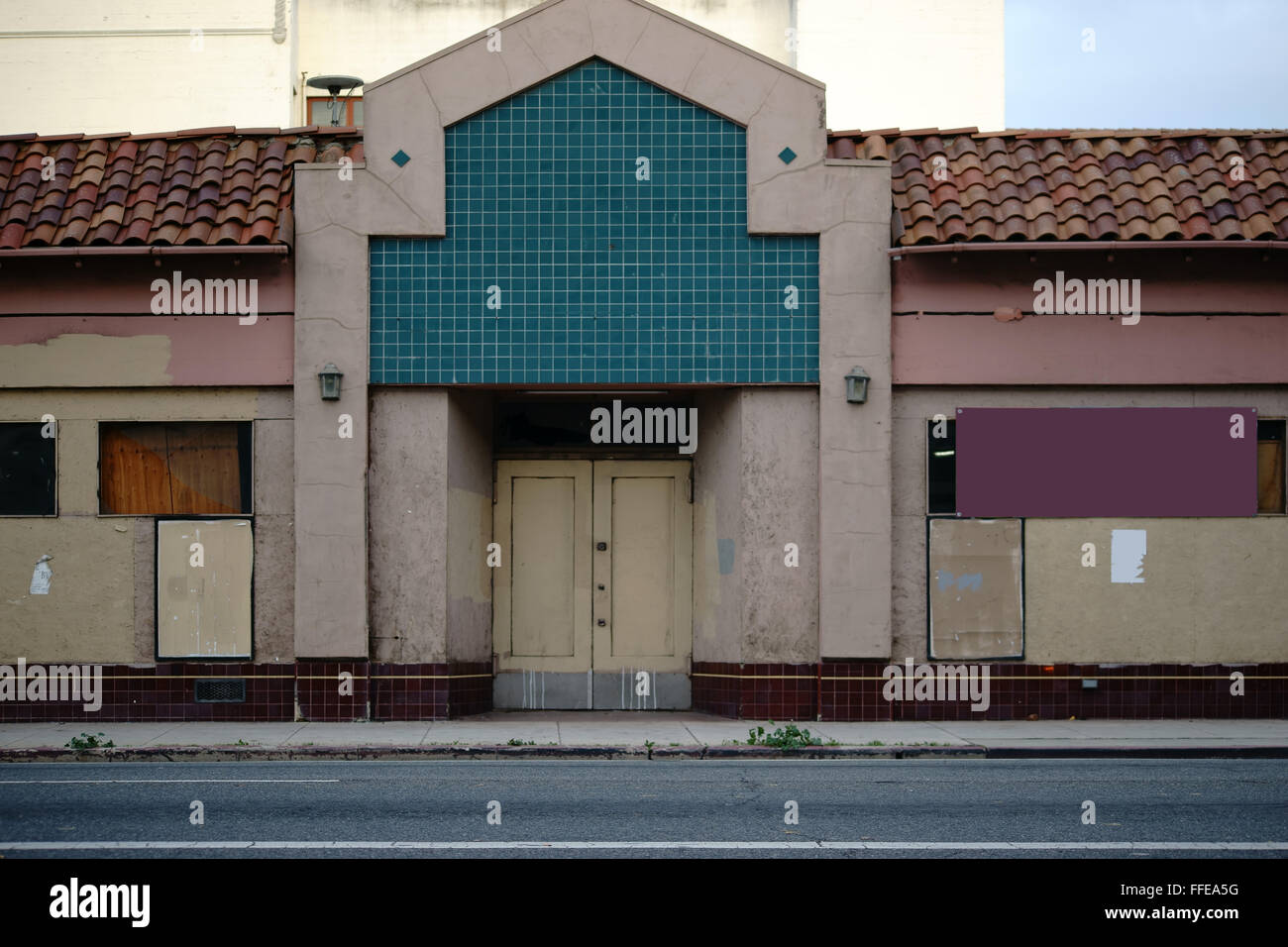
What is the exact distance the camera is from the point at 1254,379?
15.0 meters

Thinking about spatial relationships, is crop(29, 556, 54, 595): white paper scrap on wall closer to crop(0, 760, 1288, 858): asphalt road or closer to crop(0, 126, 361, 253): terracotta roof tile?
crop(0, 760, 1288, 858): asphalt road

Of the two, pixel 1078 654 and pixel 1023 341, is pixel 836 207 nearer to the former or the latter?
pixel 1023 341

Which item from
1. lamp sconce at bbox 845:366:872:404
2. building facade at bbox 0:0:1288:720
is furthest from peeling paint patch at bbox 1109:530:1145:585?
lamp sconce at bbox 845:366:872:404

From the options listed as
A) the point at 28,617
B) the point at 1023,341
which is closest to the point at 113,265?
the point at 28,617

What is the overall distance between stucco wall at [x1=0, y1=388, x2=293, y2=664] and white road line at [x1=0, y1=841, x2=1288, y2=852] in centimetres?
681

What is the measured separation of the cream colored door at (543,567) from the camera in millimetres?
16406

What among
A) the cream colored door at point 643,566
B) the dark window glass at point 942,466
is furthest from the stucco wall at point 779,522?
the cream colored door at point 643,566

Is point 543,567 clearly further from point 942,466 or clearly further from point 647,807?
point 647,807

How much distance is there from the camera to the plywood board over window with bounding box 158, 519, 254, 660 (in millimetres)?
14898

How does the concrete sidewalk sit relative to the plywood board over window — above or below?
below

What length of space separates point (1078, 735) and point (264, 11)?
70.3 feet

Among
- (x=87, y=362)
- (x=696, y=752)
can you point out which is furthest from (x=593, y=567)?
(x=87, y=362)

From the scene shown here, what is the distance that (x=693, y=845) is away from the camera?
8.28 metres

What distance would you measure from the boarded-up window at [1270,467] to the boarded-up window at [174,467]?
11.1 meters
